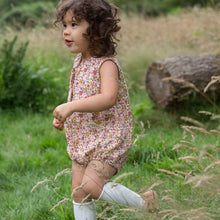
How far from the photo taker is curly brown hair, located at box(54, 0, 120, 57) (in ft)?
6.81

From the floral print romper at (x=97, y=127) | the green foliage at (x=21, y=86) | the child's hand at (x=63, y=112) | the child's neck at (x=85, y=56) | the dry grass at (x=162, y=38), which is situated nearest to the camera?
the child's hand at (x=63, y=112)

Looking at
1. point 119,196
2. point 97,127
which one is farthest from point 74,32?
point 119,196

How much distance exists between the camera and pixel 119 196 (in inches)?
80.3

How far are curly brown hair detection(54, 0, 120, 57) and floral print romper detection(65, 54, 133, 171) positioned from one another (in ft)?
0.27

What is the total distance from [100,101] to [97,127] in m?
0.22

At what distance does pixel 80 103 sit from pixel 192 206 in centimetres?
80

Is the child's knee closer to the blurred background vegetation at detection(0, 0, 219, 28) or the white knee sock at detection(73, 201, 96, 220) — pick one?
the white knee sock at detection(73, 201, 96, 220)

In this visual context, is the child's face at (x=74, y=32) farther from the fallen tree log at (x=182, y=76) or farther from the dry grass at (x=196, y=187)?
the fallen tree log at (x=182, y=76)

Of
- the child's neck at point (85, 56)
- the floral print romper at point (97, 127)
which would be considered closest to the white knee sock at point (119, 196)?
the floral print romper at point (97, 127)

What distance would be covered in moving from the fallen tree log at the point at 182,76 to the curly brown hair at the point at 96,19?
2.08 meters

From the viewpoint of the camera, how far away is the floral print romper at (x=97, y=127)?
6.72 ft

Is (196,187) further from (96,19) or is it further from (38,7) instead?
(38,7)

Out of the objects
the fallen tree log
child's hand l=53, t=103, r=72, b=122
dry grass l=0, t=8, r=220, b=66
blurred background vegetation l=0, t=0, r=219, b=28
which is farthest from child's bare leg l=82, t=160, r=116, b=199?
blurred background vegetation l=0, t=0, r=219, b=28

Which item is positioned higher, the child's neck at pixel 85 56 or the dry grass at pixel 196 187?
the child's neck at pixel 85 56
